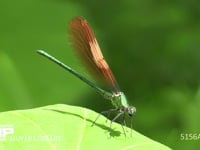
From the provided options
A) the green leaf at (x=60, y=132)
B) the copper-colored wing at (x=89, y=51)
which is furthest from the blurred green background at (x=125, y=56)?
the green leaf at (x=60, y=132)

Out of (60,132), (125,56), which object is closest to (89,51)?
(60,132)

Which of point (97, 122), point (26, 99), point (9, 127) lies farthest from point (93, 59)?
point (26, 99)

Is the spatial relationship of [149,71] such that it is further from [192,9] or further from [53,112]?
[53,112]

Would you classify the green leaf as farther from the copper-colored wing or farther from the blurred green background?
the blurred green background

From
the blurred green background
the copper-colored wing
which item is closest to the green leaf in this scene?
the copper-colored wing

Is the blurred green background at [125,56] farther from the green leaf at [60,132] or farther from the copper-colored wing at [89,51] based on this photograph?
the green leaf at [60,132]
